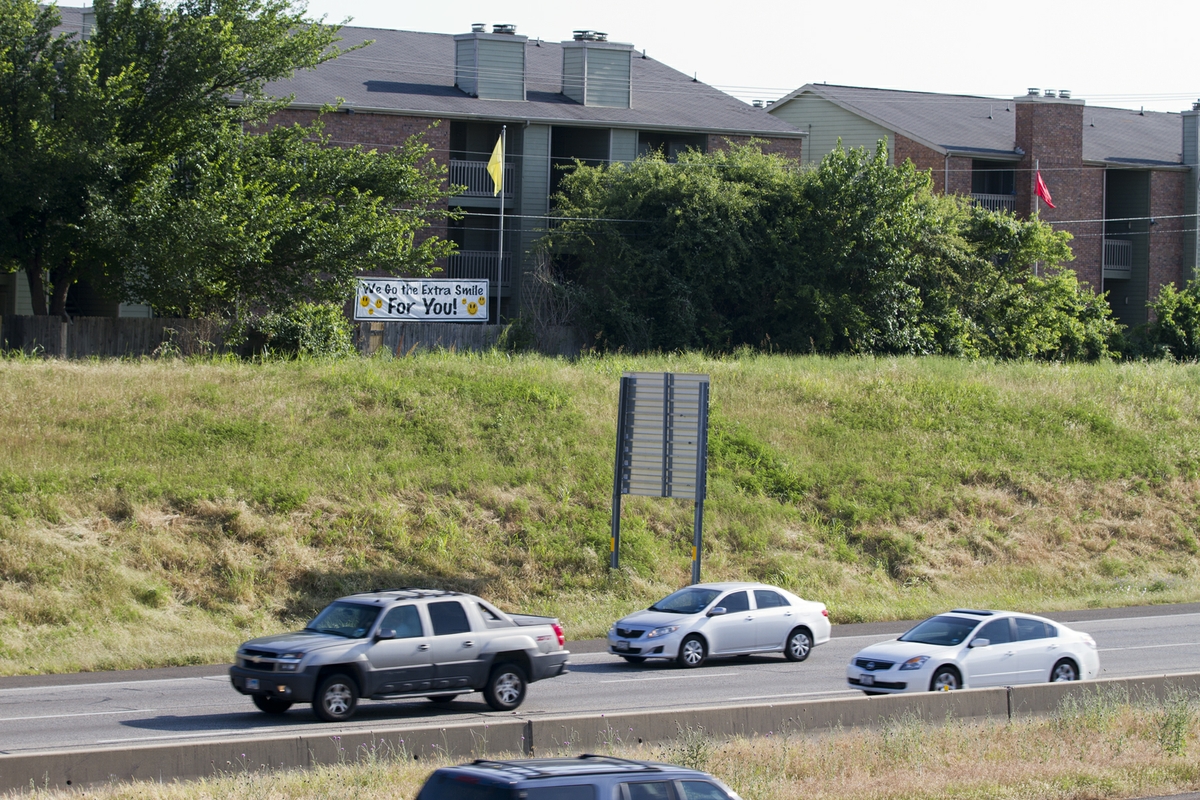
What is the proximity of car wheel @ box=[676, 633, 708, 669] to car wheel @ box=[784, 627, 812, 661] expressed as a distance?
1537 mm

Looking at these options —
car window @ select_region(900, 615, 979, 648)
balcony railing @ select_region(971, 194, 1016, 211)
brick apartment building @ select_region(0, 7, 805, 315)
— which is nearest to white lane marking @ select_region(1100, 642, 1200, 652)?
car window @ select_region(900, 615, 979, 648)

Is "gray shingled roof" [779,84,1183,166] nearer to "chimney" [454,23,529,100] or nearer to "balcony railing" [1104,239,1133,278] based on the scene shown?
"balcony railing" [1104,239,1133,278]

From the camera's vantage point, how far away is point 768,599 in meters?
20.0

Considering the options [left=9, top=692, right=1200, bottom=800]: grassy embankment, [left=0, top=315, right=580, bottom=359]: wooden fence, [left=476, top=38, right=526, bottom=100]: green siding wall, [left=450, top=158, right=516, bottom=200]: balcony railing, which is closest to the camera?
[left=9, top=692, right=1200, bottom=800]: grassy embankment

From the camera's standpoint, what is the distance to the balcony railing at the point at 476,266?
43719mm

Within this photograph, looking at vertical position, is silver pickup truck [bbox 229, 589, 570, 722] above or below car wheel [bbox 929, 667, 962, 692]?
above

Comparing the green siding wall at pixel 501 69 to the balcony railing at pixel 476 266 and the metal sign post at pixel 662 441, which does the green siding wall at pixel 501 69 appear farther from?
the metal sign post at pixel 662 441

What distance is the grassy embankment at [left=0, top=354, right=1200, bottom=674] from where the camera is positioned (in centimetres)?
2230

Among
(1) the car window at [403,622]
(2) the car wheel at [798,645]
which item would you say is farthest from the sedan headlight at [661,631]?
(1) the car window at [403,622]

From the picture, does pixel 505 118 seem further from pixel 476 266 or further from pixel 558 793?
pixel 558 793

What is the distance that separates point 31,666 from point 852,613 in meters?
14.9

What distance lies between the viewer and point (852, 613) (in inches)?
978

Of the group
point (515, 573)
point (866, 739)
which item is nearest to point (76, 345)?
point (515, 573)

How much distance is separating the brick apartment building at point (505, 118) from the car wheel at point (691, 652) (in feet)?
77.9
